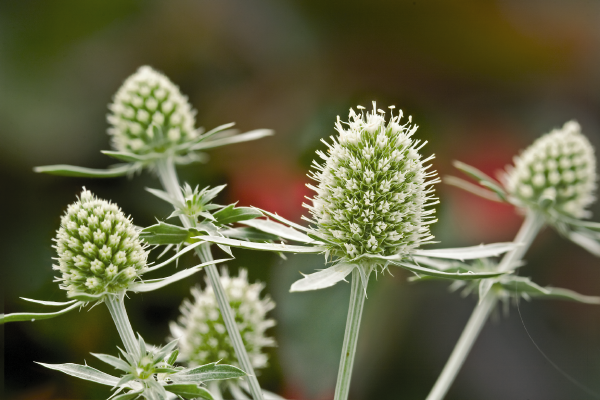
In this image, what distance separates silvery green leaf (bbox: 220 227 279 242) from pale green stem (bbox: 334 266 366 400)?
0.17m

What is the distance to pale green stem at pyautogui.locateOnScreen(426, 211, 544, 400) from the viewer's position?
114 cm

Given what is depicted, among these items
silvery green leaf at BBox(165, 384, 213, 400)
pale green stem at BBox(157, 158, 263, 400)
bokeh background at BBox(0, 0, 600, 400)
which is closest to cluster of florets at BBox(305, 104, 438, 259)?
pale green stem at BBox(157, 158, 263, 400)

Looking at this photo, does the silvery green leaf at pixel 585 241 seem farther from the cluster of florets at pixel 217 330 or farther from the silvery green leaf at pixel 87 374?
the silvery green leaf at pixel 87 374

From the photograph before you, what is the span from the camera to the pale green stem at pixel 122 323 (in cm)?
87

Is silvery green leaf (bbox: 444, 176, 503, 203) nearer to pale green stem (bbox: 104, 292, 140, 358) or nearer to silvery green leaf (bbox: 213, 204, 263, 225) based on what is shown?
silvery green leaf (bbox: 213, 204, 263, 225)

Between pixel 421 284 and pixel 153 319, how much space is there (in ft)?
3.86

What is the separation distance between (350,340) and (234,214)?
0.96ft

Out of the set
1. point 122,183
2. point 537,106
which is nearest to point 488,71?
point 537,106

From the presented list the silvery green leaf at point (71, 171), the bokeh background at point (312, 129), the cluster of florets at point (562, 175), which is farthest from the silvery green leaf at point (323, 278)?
the bokeh background at point (312, 129)

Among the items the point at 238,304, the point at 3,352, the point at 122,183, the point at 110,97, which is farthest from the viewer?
the point at 110,97

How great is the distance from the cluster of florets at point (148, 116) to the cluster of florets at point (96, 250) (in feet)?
1.20

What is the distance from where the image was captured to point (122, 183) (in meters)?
2.14

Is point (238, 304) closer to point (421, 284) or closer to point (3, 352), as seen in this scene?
point (3, 352)

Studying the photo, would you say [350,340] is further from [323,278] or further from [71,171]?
[71,171]
